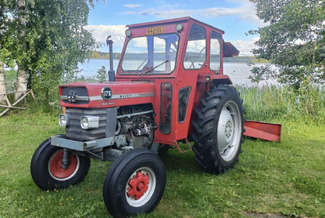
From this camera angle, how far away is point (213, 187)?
148 inches

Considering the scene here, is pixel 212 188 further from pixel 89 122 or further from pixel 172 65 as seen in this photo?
pixel 89 122

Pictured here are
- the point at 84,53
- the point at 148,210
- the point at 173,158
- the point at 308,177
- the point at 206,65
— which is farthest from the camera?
the point at 84,53

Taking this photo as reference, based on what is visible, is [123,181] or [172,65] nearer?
[123,181]

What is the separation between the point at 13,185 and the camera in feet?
12.5

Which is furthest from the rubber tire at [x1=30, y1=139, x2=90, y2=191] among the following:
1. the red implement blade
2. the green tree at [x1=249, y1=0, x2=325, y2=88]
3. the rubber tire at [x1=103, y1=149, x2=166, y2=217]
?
the green tree at [x1=249, y1=0, x2=325, y2=88]

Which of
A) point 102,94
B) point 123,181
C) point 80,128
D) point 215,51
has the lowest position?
point 123,181

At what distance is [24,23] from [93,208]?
8248mm

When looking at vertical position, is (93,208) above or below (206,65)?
below

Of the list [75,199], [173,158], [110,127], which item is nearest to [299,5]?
[173,158]

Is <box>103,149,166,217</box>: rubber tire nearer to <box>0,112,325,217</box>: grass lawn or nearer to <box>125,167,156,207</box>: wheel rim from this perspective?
<box>125,167,156,207</box>: wheel rim

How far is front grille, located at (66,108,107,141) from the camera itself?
3.20 metres

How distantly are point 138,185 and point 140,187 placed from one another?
37mm

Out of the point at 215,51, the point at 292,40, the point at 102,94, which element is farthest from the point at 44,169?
the point at 292,40

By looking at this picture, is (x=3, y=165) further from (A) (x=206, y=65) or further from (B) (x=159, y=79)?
(A) (x=206, y=65)
